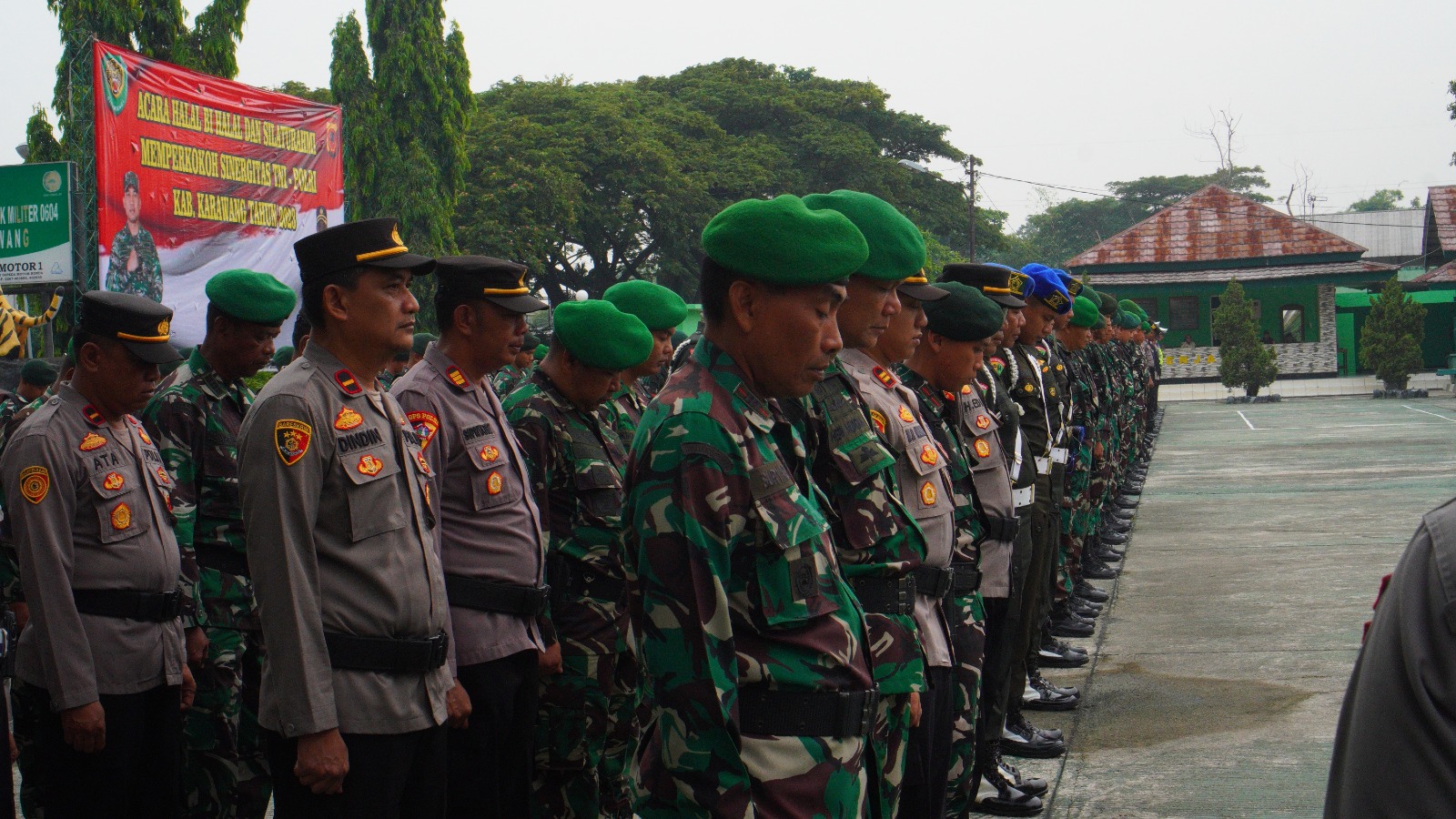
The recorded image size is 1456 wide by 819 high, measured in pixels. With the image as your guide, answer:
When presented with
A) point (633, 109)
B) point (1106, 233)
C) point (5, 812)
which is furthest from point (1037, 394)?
point (1106, 233)

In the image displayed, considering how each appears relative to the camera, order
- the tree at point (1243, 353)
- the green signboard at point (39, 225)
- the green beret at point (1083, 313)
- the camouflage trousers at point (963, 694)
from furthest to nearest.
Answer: the tree at point (1243, 353), the green signboard at point (39, 225), the green beret at point (1083, 313), the camouflage trousers at point (963, 694)

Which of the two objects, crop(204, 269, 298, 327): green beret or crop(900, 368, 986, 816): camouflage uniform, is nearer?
crop(900, 368, 986, 816): camouflage uniform

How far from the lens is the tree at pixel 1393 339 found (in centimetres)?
3097

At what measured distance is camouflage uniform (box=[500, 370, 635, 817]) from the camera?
410 cm

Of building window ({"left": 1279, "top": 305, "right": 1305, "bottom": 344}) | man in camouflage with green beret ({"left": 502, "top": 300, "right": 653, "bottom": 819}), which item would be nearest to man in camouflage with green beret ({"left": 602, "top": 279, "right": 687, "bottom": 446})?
man in camouflage with green beret ({"left": 502, "top": 300, "right": 653, "bottom": 819})

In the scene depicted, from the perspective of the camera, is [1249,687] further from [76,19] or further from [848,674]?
[76,19]

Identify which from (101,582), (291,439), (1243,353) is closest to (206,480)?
(101,582)

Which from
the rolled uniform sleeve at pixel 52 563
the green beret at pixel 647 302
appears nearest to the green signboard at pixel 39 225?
the green beret at pixel 647 302

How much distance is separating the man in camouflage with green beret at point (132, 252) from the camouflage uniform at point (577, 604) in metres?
10.8

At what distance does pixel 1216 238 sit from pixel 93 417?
140 feet

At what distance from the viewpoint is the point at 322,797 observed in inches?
110

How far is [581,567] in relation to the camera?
416 centimetres

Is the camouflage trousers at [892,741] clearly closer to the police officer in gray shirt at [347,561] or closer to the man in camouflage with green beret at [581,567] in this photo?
the police officer in gray shirt at [347,561]

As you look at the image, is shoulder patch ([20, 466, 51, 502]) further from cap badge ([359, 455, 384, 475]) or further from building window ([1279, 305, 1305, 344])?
building window ([1279, 305, 1305, 344])
